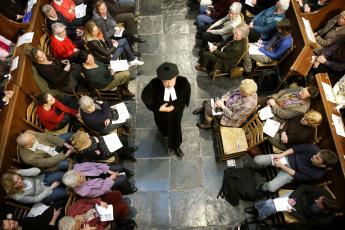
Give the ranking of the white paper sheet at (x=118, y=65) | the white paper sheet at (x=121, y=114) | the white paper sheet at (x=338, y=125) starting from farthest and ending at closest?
the white paper sheet at (x=118, y=65)
the white paper sheet at (x=121, y=114)
the white paper sheet at (x=338, y=125)

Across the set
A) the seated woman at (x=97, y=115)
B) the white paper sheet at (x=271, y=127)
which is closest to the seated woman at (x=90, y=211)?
the seated woman at (x=97, y=115)

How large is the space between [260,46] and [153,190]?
10.1 ft

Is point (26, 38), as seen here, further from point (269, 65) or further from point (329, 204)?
point (329, 204)

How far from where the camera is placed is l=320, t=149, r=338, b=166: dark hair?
3346mm

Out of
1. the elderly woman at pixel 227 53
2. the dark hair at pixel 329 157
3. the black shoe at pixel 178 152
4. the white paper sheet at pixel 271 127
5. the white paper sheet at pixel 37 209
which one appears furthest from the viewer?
the black shoe at pixel 178 152

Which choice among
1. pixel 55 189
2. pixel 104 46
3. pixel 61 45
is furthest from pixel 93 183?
pixel 61 45

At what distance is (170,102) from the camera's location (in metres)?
3.68

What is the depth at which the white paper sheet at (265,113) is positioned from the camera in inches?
168

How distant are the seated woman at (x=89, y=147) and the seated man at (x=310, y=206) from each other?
2.27 meters

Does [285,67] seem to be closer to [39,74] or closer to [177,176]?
[177,176]

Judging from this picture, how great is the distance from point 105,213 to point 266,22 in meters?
4.05

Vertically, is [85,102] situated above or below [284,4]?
below

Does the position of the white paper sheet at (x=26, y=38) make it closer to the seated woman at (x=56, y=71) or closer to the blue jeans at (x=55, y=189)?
the seated woman at (x=56, y=71)

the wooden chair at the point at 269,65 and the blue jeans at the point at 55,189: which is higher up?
the wooden chair at the point at 269,65
